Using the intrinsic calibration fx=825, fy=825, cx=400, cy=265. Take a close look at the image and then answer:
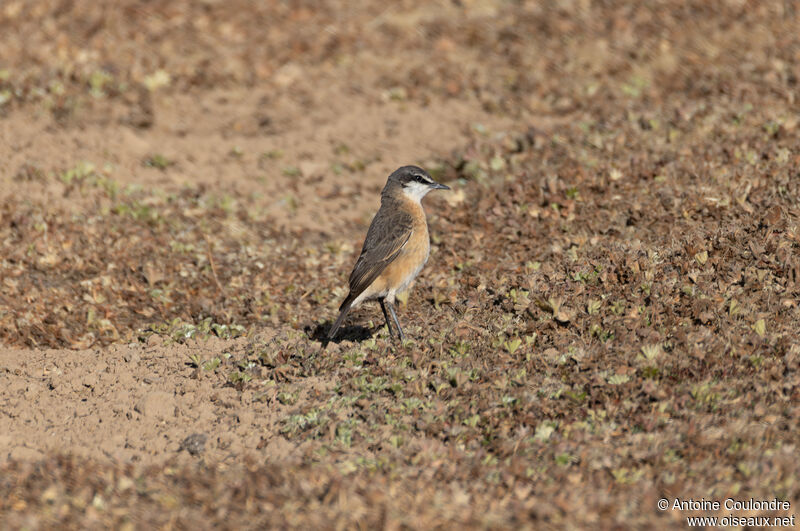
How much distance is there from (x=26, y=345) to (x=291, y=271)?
3.75 m

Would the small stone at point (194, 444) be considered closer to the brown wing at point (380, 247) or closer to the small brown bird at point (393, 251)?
the small brown bird at point (393, 251)

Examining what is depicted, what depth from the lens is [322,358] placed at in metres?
9.23

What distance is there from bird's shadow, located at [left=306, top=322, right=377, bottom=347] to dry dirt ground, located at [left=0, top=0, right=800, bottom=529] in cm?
16

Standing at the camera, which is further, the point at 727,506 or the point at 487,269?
the point at 487,269

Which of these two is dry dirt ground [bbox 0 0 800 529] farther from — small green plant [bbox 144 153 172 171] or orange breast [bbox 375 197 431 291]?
orange breast [bbox 375 197 431 291]

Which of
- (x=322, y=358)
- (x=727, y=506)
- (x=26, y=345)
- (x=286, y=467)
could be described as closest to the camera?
(x=727, y=506)

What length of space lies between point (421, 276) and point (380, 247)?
Result: 166 centimetres

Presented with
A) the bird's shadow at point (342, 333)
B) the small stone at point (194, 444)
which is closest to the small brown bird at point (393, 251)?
the bird's shadow at point (342, 333)

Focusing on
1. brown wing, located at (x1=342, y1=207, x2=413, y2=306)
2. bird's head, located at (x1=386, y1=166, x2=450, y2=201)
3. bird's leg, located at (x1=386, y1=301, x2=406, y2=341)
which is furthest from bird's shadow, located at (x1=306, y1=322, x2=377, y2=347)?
bird's head, located at (x1=386, y1=166, x2=450, y2=201)

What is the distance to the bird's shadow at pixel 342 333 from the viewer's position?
1005 cm

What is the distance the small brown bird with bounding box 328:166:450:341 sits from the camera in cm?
972

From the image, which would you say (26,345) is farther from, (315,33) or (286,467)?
(315,33)

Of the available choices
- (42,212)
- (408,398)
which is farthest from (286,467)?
(42,212)

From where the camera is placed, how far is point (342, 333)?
34.0 ft
